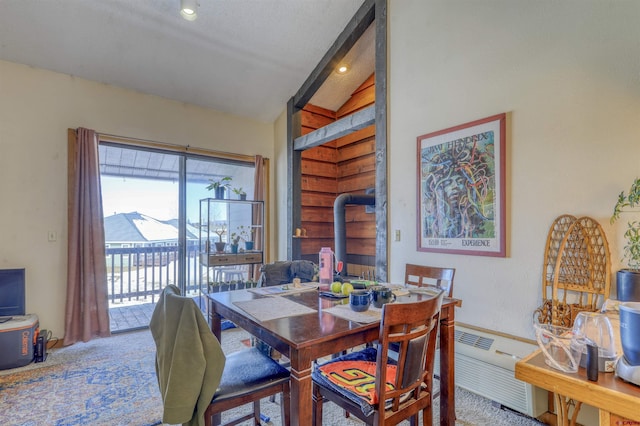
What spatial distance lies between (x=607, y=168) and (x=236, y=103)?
379cm

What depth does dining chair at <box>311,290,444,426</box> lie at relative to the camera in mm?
1198

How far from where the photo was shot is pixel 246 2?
2.96 meters

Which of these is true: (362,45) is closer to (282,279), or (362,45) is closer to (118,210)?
(282,279)

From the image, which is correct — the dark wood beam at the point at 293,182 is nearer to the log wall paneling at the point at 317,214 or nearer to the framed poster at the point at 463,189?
the log wall paneling at the point at 317,214

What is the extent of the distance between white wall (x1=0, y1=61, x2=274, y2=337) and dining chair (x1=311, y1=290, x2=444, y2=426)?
309 cm

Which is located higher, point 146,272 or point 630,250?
point 630,250

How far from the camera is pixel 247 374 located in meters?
1.46

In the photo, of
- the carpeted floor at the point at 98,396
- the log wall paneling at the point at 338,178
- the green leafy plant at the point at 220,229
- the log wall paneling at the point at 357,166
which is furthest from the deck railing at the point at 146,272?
the log wall paneling at the point at 357,166

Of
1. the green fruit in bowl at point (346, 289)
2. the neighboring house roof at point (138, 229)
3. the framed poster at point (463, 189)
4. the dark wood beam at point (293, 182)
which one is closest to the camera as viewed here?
the green fruit in bowl at point (346, 289)

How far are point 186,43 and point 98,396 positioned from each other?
3179 mm

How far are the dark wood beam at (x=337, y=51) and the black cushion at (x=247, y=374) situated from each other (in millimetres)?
3380

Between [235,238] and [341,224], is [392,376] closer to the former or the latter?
[341,224]

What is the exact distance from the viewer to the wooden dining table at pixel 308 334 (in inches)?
45.6

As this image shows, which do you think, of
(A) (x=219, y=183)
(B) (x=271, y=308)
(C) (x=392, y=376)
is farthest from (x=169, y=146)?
(C) (x=392, y=376)
